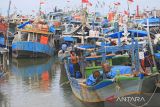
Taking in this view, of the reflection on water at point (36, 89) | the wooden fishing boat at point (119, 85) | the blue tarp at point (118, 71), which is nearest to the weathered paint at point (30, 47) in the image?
the reflection on water at point (36, 89)

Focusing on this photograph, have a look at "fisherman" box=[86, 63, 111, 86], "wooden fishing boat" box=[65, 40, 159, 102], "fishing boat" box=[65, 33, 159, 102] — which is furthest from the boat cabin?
"fisherman" box=[86, 63, 111, 86]

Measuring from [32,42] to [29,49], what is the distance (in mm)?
681

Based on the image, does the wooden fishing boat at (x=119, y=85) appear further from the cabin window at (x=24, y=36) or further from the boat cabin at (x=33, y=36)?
the cabin window at (x=24, y=36)

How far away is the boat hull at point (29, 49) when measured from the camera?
3784 centimetres

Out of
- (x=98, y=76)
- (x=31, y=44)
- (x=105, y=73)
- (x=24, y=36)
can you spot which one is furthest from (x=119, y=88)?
(x=24, y=36)

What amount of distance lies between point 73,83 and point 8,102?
9.64 feet

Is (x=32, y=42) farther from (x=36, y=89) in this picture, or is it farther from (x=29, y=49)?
(x=36, y=89)

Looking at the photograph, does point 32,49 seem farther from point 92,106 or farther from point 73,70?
point 92,106

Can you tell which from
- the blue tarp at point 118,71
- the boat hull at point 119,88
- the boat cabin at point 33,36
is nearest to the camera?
the boat hull at point 119,88

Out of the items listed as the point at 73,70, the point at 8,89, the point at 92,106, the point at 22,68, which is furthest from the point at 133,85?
the point at 22,68

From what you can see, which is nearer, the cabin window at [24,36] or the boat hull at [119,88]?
the boat hull at [119,88]

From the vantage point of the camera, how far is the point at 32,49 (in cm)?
3803

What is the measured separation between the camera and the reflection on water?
1817 centimetres

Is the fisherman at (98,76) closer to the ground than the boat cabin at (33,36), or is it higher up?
closer to the ground
